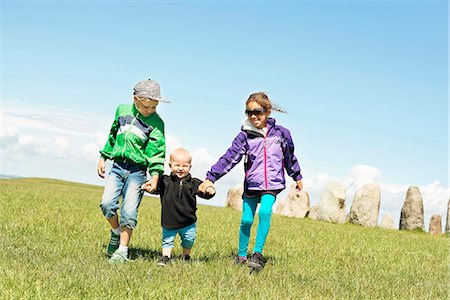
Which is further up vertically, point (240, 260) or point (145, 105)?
point (145, 105)

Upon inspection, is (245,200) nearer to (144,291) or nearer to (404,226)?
(144,291)

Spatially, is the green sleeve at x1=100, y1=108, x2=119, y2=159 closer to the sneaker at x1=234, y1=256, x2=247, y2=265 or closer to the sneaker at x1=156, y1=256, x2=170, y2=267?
the sneaker at x1=156, y1=256, x2=170, y2=267

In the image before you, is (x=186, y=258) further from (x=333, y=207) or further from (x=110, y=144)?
A: (x=333, y=207)

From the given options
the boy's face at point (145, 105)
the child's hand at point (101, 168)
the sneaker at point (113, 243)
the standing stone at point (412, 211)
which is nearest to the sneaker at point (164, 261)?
the sneaker at point (113, 243)

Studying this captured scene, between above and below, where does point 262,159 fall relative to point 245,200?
above

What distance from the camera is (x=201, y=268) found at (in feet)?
23.5

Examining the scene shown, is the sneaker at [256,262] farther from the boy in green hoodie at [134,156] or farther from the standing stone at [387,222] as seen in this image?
the standing stone at [387,222]

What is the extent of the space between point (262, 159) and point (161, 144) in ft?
4.75

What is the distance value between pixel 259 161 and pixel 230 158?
42 cm

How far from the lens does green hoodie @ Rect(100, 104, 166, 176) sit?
25.7 ft

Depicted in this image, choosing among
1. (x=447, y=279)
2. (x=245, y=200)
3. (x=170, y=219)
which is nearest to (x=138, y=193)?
(x=170, y=219)

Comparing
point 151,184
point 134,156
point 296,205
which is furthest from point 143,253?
point 296,205

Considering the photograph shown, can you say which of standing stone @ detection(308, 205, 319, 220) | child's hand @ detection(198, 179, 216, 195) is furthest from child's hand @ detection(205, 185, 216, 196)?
standing stone @ detection(308, 205, 319, 220)

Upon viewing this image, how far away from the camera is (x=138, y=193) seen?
7895 mm
